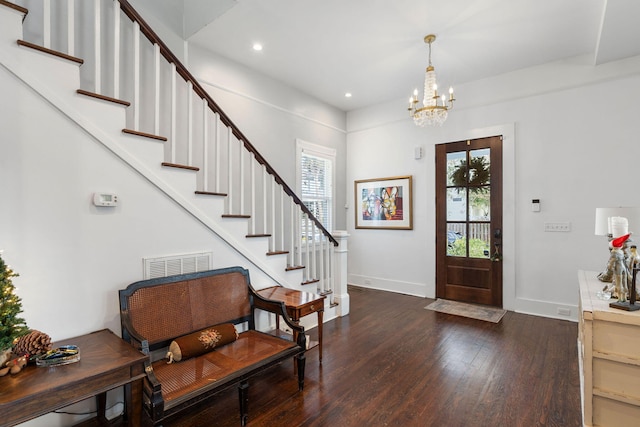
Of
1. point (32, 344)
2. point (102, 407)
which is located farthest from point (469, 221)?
point (32, 344)

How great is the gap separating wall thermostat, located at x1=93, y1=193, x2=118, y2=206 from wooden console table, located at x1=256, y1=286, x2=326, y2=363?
139 cm

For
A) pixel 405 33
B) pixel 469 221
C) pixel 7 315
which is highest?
pixel 405 33

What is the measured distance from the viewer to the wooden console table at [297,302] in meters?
2.62

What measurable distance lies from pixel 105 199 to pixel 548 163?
192 inches

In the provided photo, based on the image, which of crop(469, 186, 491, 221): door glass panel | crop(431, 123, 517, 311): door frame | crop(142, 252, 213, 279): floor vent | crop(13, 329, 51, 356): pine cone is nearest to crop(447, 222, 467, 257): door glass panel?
crop(469, 186, 491, 221): door glass panel

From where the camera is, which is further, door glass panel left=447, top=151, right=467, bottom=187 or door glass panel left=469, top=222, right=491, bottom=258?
door glass panel left=447, top=151, right=467, bottom=187

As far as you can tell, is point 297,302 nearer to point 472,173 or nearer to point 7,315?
point 7,315

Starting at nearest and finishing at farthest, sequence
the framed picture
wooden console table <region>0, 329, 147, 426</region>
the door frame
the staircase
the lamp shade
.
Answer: wooden console table <region>0, 329, 147, 426</region>, the staircase, the lamp shade, the door frame, the framed picture

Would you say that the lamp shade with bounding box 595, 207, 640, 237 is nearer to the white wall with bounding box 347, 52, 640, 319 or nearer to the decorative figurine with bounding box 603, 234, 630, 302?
the decorative figurine with bounding box 603, 234, 630, 302

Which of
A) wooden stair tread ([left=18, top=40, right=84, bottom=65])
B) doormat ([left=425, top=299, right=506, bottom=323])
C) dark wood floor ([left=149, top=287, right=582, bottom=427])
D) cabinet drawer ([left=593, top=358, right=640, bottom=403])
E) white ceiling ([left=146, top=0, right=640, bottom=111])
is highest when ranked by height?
white ceiling ([left=146, top=0, right=640, bottom=111])

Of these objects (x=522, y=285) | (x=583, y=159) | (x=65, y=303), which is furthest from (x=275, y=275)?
(x=583, y=159)

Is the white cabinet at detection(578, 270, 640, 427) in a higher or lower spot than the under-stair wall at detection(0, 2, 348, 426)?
lower

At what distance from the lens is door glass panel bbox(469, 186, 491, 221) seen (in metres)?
4.45

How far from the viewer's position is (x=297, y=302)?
2.72 meters
